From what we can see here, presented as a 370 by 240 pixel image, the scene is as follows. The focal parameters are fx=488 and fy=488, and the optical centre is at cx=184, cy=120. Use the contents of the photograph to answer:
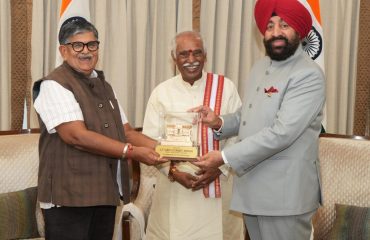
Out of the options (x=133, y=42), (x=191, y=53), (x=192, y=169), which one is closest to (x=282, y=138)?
(x=192, y=169)

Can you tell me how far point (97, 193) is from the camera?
7.32 feet

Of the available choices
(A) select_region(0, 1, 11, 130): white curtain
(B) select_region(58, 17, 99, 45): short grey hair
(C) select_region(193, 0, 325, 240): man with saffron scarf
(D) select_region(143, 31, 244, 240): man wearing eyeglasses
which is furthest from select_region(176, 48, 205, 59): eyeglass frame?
(A) select_region(0, 1, 11, 130): white curtain

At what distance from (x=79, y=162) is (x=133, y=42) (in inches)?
77.2

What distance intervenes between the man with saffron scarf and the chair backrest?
0.91 m

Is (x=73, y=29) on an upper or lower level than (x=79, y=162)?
upper

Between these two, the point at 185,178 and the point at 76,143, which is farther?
the point at 185,178

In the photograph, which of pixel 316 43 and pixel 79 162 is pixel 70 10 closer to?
pixel 79 162

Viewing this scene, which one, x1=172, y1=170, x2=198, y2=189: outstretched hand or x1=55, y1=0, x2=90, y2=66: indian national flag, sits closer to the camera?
x1=172, y1=170, x2=198, y2=189: outstretched hand

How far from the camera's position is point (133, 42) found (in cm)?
402

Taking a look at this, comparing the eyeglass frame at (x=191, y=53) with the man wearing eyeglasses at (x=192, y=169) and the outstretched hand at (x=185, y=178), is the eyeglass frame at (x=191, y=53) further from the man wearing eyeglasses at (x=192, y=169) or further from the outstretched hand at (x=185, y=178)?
the outstretched hand at (x=185, y=178)

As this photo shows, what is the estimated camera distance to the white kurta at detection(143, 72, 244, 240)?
119 inches

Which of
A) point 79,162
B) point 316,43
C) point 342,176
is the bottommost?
point 342,176

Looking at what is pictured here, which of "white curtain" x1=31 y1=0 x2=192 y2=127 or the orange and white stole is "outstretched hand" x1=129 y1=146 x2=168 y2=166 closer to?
the orange and white stole

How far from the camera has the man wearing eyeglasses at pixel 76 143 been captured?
2.21 meters
